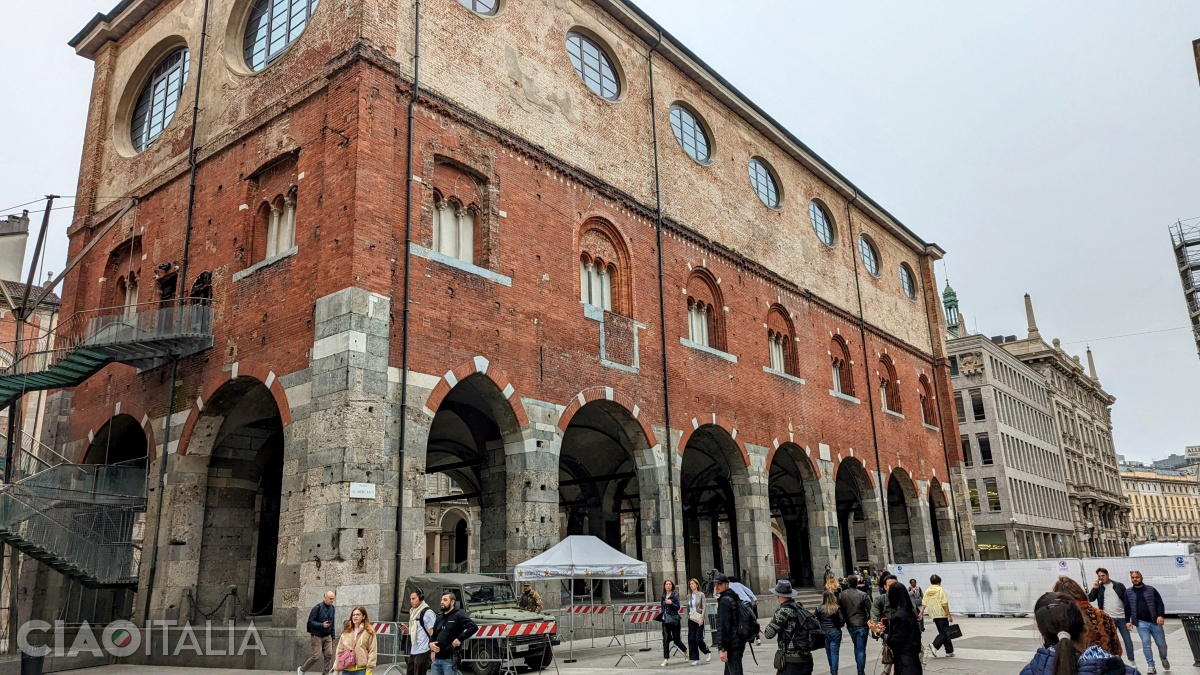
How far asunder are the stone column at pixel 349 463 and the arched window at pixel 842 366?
64.4 feet

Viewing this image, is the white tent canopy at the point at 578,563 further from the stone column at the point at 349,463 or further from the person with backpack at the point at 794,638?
the person with backpack at the point at 794,638

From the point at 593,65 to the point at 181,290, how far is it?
38.4 feet

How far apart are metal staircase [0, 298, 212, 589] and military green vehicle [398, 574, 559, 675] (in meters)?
7.35

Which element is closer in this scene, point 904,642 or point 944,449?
point 904,642

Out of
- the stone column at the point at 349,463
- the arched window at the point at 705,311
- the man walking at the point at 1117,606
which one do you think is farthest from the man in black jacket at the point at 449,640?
the arched window at the point at 705,311

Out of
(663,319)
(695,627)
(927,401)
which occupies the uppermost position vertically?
(927,401)

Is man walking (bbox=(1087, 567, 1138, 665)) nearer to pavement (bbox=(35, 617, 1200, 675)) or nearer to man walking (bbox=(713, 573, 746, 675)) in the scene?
pavement (bbox=(35, 617, 1200, 675))

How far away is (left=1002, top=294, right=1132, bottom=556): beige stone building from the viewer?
64188 mm

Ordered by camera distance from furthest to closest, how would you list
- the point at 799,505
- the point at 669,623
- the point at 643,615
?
1. the point at 799,505
2. the point at 643,615
3. the point at 669,623

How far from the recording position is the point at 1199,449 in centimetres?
16850

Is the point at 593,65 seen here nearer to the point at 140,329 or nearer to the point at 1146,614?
the point at 140,329

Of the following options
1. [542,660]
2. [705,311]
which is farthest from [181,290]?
[705,311]

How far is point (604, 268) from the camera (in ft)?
68.5

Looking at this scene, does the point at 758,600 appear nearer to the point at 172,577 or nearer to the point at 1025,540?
the point at 172,577
